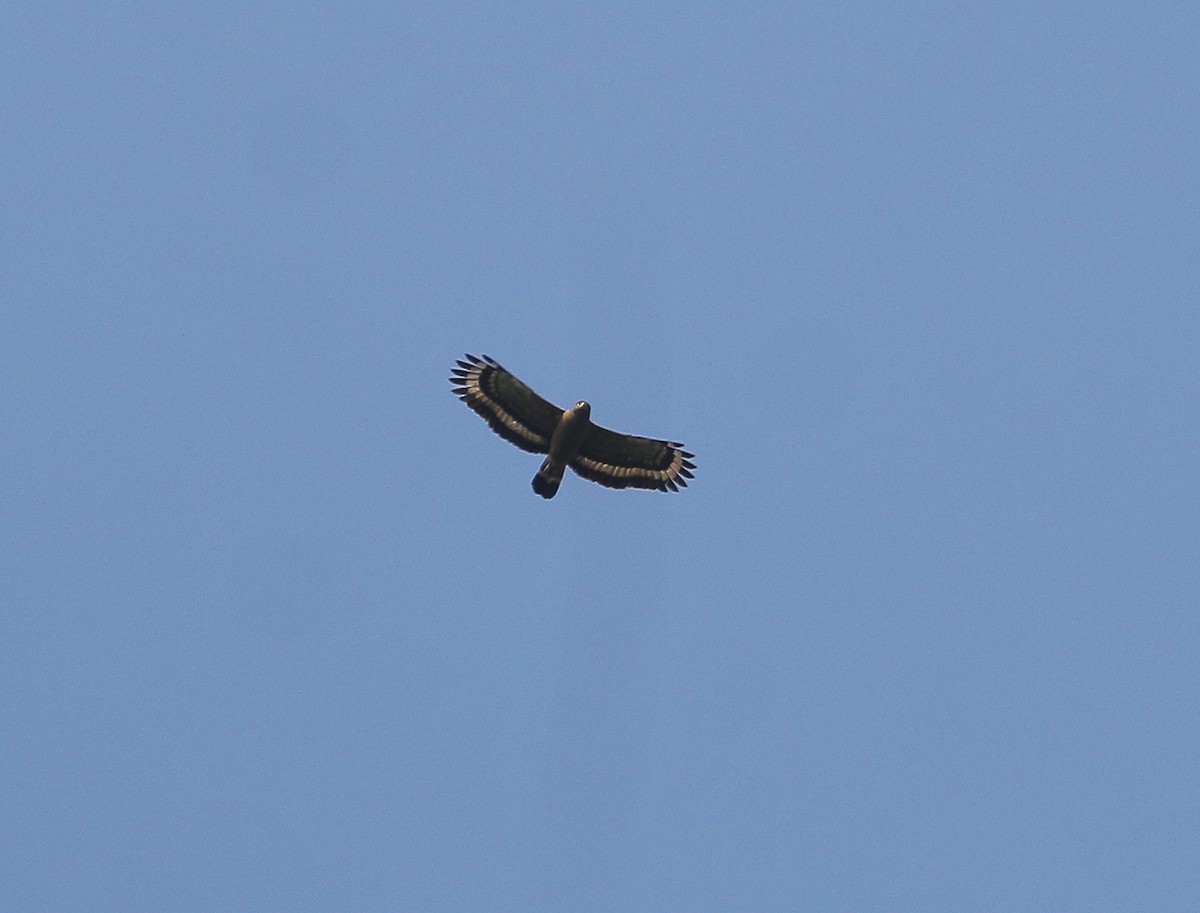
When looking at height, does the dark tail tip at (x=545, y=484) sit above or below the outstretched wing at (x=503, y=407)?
below

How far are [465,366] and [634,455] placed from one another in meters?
3.63

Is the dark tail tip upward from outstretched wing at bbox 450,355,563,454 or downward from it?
downward

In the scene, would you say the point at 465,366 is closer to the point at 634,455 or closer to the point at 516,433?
the point at 516,433

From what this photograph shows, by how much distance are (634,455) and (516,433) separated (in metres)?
2.30

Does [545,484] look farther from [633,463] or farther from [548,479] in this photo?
[633,463]

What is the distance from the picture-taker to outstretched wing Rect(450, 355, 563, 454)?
22.6 metres

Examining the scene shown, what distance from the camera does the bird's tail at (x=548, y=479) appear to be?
22.4 metres

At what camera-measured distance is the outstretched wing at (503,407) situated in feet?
74.1

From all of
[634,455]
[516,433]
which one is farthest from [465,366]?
[634,455]

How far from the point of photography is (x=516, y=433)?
22766 millimetres

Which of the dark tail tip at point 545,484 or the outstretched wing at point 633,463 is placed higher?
the outstretched wing at point 633,463

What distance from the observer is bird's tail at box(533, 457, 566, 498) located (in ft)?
73.5

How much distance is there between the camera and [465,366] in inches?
898

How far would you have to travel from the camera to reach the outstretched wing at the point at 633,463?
22894 mm
